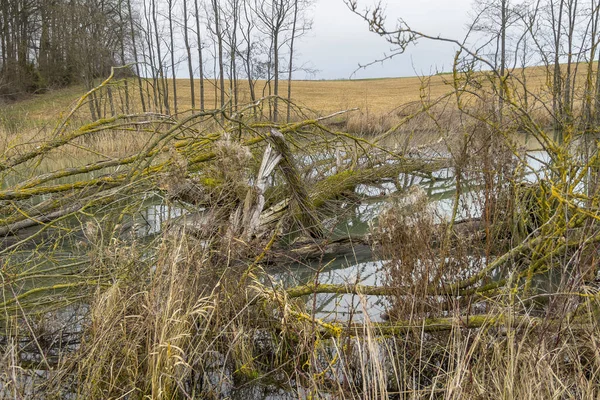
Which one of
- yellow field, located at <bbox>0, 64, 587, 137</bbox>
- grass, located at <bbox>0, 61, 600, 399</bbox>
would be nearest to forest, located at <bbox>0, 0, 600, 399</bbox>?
grass, located at <bbox>0, 61, 600, 399</bbox>

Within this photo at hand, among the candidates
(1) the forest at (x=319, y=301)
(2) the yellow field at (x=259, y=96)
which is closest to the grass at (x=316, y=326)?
(1) the forest at (x=319, y=301)

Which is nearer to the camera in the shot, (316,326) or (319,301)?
(316,326)

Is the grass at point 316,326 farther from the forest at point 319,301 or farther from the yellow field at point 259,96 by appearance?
the yellow field at point 259,96

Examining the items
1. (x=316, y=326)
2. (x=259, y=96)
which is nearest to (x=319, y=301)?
(x=316, y=326)

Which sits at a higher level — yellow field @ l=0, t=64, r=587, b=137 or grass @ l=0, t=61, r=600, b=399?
yellow field @ l=0, t=64, r=587, b=137

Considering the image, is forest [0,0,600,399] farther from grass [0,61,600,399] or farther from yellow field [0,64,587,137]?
yellow field [0,64,587,137]

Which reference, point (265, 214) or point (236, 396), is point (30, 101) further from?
point (236, 396)

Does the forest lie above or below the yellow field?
below

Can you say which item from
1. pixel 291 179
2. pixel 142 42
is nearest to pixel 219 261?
pixel 291 179

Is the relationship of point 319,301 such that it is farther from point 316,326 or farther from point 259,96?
point 259,96

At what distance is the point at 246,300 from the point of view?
11.9ft

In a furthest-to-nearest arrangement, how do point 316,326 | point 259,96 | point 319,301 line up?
point 259,96 < point 319,301 < point 316,326

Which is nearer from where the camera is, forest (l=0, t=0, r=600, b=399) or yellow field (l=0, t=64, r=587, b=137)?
forest (l=0, t=0, r=600, b=399)

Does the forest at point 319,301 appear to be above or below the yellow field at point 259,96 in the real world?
below
